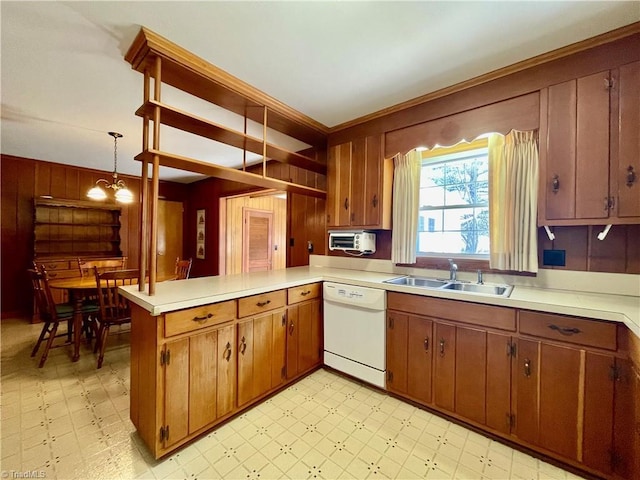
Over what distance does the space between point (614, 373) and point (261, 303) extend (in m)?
2.06

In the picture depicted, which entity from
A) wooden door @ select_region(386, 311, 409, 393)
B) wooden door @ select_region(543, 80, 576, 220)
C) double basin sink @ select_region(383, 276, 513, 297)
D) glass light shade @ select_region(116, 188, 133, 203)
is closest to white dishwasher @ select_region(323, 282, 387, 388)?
wooden door @ select_region(386, 311, 409, 393)

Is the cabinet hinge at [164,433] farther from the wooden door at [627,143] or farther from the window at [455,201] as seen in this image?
the wooden door at [627,143]

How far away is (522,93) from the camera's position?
1940 mm

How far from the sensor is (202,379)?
1.66 m

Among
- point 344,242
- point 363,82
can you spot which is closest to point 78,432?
point 344,242

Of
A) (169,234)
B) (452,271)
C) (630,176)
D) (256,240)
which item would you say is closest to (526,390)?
(452,271)

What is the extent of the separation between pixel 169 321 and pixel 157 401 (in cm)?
44

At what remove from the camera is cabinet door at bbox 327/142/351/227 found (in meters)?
2.91

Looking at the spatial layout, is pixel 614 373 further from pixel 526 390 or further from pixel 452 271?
pixel 452 271

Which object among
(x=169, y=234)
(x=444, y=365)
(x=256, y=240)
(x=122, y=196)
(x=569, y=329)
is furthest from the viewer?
(x=256, y=240)

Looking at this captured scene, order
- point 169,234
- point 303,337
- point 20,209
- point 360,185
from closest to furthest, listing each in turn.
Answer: point 303,337, point 360,185, point 20,209, point 169,234

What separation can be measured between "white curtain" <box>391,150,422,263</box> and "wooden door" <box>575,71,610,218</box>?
1.11 metres

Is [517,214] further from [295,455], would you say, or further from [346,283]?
[295,455]

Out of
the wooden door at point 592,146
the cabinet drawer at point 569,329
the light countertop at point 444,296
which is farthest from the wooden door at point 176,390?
the wooden door at point 592,146
